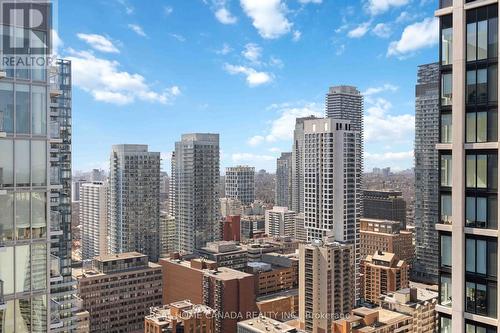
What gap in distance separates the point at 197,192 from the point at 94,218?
44.1 feet

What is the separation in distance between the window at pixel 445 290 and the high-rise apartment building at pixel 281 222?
64948mm

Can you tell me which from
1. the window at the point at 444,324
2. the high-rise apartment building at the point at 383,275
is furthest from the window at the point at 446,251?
the high-rise apartment building at the point at 383,275

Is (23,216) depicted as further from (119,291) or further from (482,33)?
(119,291)

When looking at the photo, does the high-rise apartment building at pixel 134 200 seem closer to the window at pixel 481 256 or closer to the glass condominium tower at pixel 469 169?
the glass condominium tower at pixel 469 169

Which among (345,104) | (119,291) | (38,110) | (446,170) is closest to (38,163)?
(38,110)

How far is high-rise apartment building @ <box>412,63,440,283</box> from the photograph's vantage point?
51969 millimetres

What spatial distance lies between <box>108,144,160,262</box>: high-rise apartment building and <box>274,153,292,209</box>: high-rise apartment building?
36942 mm

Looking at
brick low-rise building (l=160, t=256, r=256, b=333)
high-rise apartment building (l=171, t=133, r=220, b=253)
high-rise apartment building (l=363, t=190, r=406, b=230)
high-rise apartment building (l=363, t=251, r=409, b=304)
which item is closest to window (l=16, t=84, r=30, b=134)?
brick low-rise building (l=160, t=256, r=256, b=333)

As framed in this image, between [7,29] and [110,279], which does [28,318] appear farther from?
[110,279]

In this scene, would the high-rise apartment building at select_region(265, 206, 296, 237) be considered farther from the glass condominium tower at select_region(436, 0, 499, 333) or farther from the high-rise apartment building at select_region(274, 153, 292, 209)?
the glass condominium tower at select_region(436, 0, 499, 333)

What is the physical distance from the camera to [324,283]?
108 feet


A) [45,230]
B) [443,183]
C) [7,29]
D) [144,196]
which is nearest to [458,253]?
[443,183]

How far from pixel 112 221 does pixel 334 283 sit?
28735 millimetres

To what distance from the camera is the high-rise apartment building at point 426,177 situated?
171 feet
